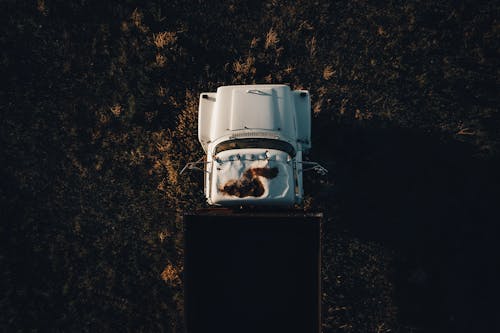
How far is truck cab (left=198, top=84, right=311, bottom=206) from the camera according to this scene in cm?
541

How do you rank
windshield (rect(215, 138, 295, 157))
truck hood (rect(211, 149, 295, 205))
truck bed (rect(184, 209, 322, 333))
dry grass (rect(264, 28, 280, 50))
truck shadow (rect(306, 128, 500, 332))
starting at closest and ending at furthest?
Result: truck bed (rect(184, 209, 322, 333)) → truck hood (rect(211, 149, 295, 205)) → windshield (rect(215, 138, 295, 157)) → truck shadow (rect(306, 128, 500, 332)) → dry grass (rect(264, 28, 280, 50))

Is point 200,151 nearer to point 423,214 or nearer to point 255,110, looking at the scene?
point 255,110

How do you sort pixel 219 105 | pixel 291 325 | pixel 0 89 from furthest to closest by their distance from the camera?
pixel 0 89 < pixel 219 105 < pixel 291 325

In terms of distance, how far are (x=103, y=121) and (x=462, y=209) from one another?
8453mm

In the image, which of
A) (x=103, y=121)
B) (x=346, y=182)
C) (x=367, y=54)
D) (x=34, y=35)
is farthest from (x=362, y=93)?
(x=34, y=35)

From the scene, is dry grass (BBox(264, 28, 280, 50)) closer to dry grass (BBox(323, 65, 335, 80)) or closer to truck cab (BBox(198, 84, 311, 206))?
dry grass (BBox(323, 65, 335, 80))

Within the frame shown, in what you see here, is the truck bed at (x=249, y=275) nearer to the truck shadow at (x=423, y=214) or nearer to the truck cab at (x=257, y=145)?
the truck cab at (x=257, y=145)

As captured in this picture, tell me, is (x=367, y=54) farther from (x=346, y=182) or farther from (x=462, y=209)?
(x=462, y=209)

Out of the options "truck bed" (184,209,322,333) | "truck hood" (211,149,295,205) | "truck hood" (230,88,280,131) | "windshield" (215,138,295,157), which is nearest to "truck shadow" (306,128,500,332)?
"windshield" (215,138,295,157)

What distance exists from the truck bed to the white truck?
0.40m

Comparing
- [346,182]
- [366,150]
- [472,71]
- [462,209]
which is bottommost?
[462,209]

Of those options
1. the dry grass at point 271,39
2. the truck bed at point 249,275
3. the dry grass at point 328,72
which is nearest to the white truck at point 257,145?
the truck bed at point 249,275

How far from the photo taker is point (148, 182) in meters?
7.74

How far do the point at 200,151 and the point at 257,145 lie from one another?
2323 millimetres
